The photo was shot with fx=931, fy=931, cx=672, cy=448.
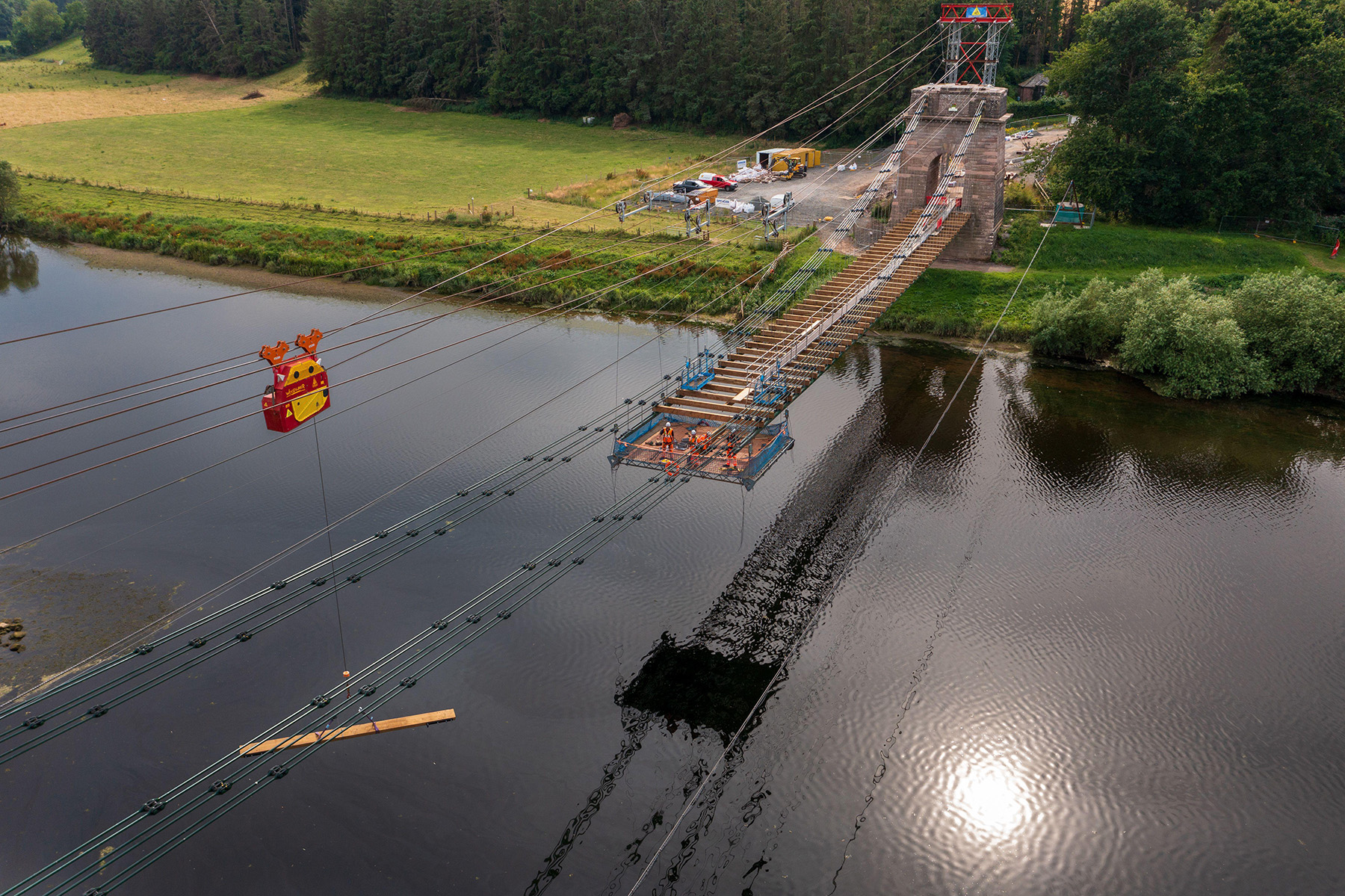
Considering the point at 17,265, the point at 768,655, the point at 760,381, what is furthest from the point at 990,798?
the point at 17,265

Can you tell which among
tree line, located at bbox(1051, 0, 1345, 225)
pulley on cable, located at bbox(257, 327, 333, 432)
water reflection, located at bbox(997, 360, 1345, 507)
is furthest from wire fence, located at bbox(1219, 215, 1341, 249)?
pulley on cable, located at bbox(257, 327, 333, 432)

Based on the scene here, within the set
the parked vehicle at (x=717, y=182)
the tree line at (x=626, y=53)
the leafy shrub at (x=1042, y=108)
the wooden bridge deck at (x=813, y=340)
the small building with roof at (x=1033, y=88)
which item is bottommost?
the wooden bridge deck at (x=813, y=340)

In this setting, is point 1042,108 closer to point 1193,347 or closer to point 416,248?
point 1193,347

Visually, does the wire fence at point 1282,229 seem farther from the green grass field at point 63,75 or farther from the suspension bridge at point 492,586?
the green grass field at point 63,75

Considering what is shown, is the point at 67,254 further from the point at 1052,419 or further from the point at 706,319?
the point at 1052,419

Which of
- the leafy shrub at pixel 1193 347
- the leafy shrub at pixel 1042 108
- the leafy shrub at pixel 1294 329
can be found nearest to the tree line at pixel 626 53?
the leafy shrub at pixel 1042 108

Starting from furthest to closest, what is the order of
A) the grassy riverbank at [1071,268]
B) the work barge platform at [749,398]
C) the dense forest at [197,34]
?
1. the dense forest at [197,34]
2. the grassy riverbank at [1071,268]
3. the work barge platform at [749,398]

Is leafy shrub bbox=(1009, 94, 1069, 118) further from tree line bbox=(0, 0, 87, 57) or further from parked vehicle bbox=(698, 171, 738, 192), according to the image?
tree line bbox=(0, 0, 87, 57)

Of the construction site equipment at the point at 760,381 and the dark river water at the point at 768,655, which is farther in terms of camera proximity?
→ the construction site equipment at the point at 760,381
